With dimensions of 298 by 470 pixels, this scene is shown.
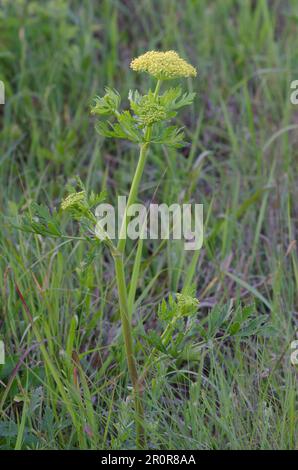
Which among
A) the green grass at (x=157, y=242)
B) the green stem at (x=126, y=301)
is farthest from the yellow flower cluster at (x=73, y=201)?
the green grass at (x=157, y=242)

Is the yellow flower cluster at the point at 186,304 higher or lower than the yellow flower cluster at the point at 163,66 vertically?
lower

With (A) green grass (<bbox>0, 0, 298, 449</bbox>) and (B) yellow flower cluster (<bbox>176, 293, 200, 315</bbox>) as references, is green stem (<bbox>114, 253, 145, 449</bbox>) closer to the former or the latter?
(A) green grass (<bbox>0, 0, 298, 449</bbox>)

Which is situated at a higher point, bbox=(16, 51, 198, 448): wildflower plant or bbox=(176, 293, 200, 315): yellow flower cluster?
bbox=(16, 51, 198, 448): wildflower plant

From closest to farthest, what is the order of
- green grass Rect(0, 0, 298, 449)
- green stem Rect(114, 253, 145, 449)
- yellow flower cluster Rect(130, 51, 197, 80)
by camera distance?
yellow flower cluster Rect(130, 51, 197, 80) < green stem Rect(114, 253, 145, 449) < green grass Rect(0, 0, 298, 449)

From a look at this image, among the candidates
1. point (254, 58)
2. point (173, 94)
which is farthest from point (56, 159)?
point (173, 94)

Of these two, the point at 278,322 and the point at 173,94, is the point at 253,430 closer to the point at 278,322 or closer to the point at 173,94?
the point at 278,322

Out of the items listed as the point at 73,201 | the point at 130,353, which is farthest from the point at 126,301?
the point at 73,201

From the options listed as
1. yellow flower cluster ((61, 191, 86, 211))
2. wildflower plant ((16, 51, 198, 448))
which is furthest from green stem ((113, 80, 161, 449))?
yellow flower cluster ((61, 191, 86, 211))

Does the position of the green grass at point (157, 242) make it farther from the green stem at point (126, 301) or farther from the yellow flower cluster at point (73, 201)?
the yellow flower cluster at point (73, 201)

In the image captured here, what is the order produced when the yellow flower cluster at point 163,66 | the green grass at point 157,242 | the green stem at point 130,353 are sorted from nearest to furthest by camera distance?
the yellow flower cluster at point 163,66
the green stem at point 130,353
the green grass at point 157,242
